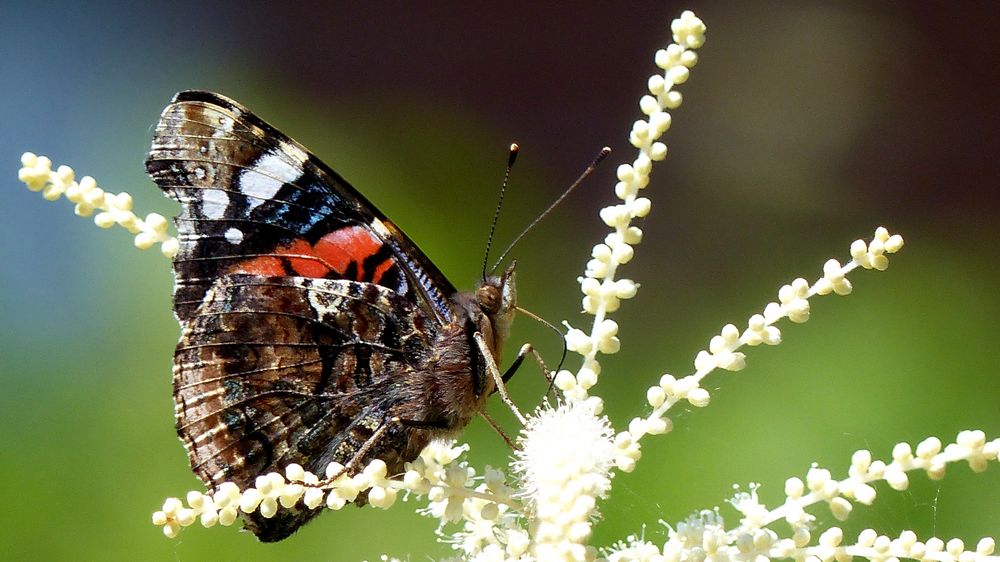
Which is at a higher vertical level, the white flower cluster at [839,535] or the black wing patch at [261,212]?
the black wing patch at [261,212]

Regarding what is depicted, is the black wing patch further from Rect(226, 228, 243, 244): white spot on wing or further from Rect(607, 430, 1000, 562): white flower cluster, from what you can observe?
Rect(607, 430, 1000, 562): white flower cluster

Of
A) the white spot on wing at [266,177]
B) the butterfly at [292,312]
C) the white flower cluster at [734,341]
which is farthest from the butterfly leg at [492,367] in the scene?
the white spot on wing at [266,177]

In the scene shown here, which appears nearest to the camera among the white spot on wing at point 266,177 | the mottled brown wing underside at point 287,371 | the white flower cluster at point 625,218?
the white flower cluster at point 625,218

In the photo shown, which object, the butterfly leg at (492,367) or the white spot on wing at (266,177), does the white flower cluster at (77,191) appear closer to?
the white spot on wing at (266,177)

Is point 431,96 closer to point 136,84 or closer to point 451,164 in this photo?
point 451,164

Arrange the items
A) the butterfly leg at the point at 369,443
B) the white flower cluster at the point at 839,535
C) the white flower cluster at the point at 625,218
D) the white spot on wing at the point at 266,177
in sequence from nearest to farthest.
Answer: the white flower cluster at the point at 839,535
the white flower cluster at the point at 625,218
the butterfly leg at the point at 369,443
the white spot on wing at the point at 266,177

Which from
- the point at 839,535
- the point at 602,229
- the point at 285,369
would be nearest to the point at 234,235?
the point at 285,369

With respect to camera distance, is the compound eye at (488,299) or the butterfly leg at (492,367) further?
the compound eye at (488,299)

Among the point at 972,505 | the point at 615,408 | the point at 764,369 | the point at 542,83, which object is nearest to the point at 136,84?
the point at 542,83

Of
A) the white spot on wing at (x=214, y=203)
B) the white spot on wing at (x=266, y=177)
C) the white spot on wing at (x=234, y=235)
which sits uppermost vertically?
the white spot on wing at (x=266, y=177)
